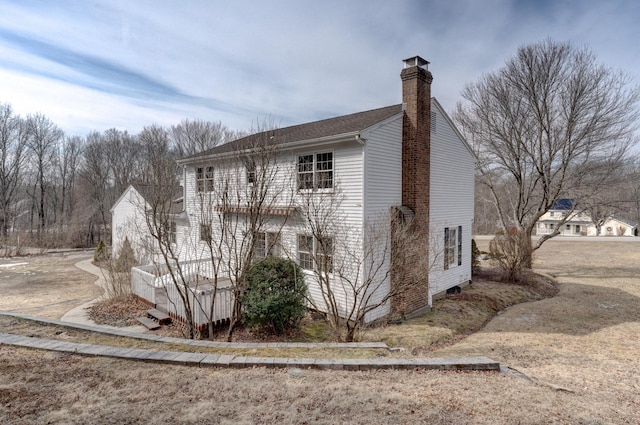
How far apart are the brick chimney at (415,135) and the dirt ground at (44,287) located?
39.9ft

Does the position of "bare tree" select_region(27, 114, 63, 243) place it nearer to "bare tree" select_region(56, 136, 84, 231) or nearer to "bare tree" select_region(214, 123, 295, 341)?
"bare tree" select_region(56, 136, 84, 231)

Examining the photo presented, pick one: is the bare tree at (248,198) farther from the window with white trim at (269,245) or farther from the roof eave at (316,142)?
Result: the window with white trim at (269,245)

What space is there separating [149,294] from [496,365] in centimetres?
1049

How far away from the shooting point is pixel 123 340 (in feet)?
21.8

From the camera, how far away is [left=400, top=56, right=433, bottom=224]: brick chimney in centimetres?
1109

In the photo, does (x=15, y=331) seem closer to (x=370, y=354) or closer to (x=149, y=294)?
(x=149, y=294)

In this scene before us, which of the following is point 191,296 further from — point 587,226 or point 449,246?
point 587,226

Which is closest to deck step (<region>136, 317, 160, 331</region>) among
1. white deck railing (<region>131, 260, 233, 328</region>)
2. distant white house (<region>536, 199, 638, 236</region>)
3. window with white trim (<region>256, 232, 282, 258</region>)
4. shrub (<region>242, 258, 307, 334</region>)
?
white deck railing (<region>131, 260, 233, 328</region>)

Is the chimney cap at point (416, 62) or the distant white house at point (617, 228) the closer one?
the chimney cap at point (416, 62)

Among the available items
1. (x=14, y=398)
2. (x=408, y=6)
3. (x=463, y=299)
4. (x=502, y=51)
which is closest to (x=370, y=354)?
(x=14, y=398)

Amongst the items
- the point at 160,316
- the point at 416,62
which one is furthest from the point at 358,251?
the point at 416,62

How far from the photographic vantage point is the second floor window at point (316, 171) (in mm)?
10680

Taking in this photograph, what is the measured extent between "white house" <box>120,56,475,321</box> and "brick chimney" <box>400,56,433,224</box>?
1.3 inches

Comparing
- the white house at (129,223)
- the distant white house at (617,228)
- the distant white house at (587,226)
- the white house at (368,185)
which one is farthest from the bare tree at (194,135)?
the distant white house at (617,228)
